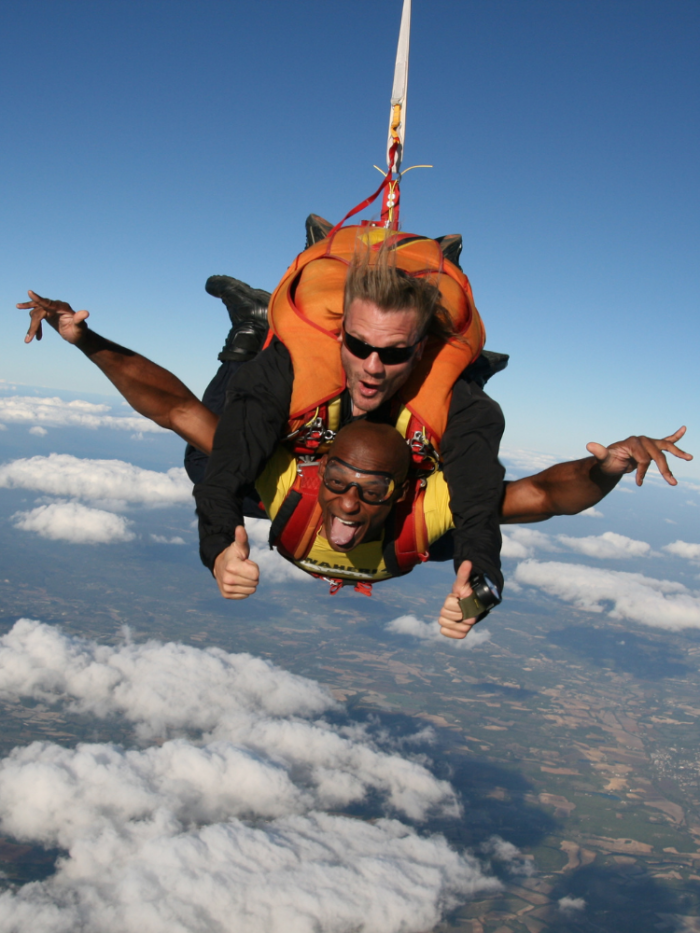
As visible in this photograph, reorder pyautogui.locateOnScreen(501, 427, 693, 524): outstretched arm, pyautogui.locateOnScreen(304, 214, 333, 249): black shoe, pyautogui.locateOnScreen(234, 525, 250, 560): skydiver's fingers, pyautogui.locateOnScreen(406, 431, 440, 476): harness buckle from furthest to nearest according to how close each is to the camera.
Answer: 1. pyautogui.locateOnScreen(304, 214, 333, 249): black shoe
2. pyautogui.locateOnScreen(406, 431, 440, 476): harness buckle
3. pyautogui.locateOnScreen(501, 427, 693, 524): outstretched arm
4. pyautogui.locateOnScreen(234, 525, 250, 560): skydiver's fingers

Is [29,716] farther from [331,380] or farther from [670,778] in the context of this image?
[331,380]

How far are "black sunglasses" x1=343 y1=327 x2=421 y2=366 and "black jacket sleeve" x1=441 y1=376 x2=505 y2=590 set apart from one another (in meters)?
0.60

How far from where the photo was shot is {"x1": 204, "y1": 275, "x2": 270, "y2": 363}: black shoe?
18.7 ft

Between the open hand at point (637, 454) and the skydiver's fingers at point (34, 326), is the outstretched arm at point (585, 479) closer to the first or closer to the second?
the open hand at point (637, 454)

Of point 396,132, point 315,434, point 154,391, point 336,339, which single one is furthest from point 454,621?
point 396,132

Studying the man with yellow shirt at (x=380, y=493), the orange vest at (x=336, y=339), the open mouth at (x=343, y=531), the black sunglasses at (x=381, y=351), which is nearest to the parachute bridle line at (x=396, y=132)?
the orange vest at (x=336, y=339)

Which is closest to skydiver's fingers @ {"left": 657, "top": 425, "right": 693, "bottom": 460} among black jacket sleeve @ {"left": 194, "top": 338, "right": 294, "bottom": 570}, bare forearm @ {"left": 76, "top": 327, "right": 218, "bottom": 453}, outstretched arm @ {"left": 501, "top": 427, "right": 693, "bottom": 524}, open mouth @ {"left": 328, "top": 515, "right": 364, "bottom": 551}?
outstretched arm @ {"left": 501, "top": 427, "right": 693, "bottom": 524}

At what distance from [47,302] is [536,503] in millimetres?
3783

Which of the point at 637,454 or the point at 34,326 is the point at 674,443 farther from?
the point at 34,326

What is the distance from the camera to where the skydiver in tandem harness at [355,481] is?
422cm

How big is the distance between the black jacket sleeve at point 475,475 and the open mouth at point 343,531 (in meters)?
0.78

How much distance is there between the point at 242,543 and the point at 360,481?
122cm

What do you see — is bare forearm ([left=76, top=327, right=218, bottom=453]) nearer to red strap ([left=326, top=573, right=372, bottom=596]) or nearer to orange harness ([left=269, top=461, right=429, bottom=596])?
orange harness ([left=269, top=461, right=429, bottom=596])

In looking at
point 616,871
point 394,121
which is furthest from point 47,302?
point 616,871
